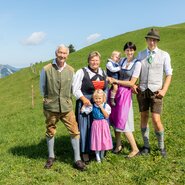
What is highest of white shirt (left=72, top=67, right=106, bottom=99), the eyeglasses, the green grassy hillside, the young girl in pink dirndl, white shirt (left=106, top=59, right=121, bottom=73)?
the eyeglasses

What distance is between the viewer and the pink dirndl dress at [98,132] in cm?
842

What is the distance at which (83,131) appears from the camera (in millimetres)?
8602

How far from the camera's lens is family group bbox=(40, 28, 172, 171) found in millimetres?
8172

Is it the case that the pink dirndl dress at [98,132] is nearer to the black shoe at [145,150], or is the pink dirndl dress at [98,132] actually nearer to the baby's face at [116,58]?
the black shoe at [145,150]

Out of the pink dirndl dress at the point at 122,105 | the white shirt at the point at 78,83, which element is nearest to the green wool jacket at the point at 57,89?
the white shirt at the point at 78,83

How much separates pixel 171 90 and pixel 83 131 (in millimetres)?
12504

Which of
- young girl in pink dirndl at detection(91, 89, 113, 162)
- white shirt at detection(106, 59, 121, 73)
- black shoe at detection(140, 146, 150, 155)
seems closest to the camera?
young girl in pink dirndl at detection(91, 89, 113, 162)

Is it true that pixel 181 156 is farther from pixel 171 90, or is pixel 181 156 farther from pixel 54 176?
pixel 171 90

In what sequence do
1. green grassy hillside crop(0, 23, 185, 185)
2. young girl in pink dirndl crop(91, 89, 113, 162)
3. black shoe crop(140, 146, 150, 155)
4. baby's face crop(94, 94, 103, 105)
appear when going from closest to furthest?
green grassy hillside crop(0, 23, 185, 185) → baby's face crop(94, 94, 103, 105) → young girl in pink dirndl crop(91, 89, 113, 162) → black shoe crop(140, 146, 150, 155)

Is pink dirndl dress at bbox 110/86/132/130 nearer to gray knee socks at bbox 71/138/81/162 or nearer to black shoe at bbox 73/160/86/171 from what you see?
gray knee socks at bbox 71/138/81/162

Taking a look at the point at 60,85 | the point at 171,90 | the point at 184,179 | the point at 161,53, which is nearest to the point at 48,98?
the point at 60,85

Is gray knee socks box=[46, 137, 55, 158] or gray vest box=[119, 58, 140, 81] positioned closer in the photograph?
gray vest box=[119, 58, 140, 81]

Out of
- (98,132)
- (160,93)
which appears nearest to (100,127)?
(98,132)

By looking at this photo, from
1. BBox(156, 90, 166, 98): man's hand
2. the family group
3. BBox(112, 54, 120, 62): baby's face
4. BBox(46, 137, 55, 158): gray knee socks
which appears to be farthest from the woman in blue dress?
BBox(46, 137, 55, 158): gray knee socks
